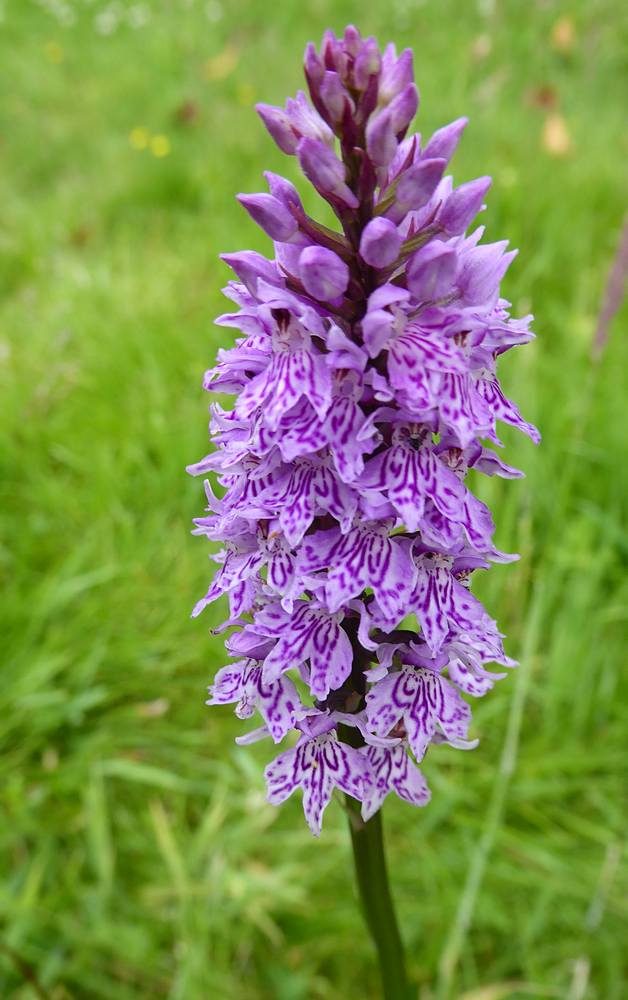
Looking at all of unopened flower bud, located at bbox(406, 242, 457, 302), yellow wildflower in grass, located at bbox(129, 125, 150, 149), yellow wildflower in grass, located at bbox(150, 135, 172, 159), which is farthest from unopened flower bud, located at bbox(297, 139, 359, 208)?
yellow wildflower in grass, located at bbox(129, 125, 150, 149)

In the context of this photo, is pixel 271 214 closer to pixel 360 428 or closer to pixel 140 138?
pixel 360 428

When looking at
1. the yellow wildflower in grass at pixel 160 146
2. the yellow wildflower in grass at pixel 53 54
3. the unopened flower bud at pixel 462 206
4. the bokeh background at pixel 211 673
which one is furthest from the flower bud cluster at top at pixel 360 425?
the yellow wildflower in grass at pixel 53 54

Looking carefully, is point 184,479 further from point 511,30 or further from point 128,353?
point 511,30

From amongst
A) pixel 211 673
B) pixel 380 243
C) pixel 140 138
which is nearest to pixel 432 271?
pixel 380 243

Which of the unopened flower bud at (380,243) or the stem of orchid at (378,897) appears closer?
the unopened flower bud at (380,243)

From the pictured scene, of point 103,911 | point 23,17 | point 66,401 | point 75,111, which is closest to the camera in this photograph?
point 103,911

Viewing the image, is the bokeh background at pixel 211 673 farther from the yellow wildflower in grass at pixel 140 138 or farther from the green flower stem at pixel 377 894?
the yellow wildflower in grass at pixel 140 138

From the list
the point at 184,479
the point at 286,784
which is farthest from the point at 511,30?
the point at 286,784
